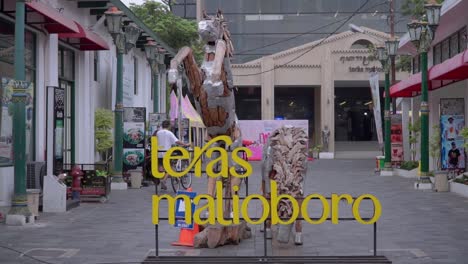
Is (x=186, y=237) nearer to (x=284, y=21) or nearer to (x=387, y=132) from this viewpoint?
(x=387, y=132)

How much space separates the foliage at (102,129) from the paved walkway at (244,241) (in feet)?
15.1

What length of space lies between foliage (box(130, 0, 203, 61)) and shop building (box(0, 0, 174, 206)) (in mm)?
10401

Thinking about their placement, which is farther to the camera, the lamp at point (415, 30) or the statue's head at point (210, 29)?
the lamp at point (415, 30)

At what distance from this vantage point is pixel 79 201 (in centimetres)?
1580

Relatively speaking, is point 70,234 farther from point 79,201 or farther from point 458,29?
point 458,29

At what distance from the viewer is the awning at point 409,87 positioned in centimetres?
2347

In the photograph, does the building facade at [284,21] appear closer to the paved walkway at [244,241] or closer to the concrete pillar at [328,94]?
the concrete pillar at [328,94]

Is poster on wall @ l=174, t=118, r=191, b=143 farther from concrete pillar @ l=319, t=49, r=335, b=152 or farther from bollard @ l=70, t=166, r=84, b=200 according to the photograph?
concrete pillar @ l=319, t=49, r=335, b=152

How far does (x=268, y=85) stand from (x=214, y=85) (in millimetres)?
37264

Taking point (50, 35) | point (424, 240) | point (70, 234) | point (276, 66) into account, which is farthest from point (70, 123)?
point (276, 66)

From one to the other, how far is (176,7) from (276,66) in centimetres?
1091

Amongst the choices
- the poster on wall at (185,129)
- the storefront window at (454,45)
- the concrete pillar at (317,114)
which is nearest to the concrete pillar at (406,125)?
the storefront window at (454,45)

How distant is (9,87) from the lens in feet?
40.8

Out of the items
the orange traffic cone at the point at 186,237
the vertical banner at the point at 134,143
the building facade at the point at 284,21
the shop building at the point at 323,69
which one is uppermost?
the building facade at the point at 284,21
